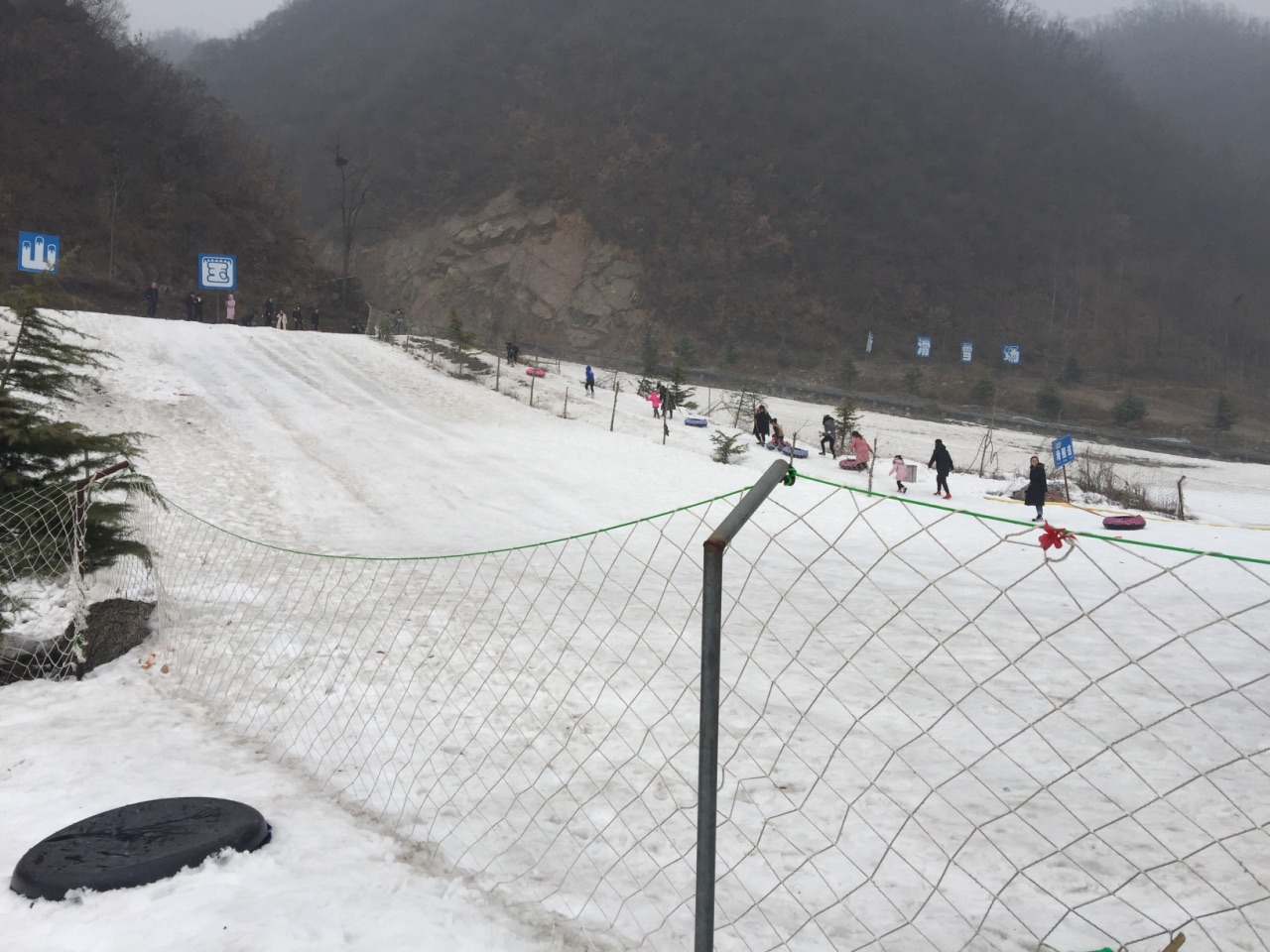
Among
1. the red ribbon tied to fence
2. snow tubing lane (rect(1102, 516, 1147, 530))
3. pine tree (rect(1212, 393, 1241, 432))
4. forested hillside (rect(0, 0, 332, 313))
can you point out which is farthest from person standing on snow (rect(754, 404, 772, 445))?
pine tree (rect(1212, 393, 1241, 432))

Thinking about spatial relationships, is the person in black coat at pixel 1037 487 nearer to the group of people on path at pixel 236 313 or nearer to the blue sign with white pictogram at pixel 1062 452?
the blue sign with white pictogram at pixel 1062 452

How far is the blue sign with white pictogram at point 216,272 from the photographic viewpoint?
34.7m

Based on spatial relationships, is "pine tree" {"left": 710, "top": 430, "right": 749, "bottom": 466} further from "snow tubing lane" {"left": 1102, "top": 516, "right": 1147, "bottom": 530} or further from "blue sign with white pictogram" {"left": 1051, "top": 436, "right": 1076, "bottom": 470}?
"snow tubing lane" {"left": 1102, "top": 516, "right": 1147, "bottom": 530}

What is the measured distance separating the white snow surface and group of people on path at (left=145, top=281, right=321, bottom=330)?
21.8ft

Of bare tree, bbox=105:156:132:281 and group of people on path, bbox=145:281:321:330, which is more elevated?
bare tree, bbox=105:156:132:281

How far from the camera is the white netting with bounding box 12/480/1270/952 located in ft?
12.5

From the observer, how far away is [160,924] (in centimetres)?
340

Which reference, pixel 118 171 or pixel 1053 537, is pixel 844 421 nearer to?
pixel 1053 537

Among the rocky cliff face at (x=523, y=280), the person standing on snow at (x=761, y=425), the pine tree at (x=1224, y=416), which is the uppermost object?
the rocky cliff face at (x=523, y=280)

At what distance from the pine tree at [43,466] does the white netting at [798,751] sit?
1045mm

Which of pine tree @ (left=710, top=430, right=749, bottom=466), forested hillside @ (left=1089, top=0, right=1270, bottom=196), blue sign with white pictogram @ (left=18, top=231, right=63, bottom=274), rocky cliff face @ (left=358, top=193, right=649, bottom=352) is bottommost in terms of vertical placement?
pine tree @ (left=710, top=430, right=749, bottom=466)

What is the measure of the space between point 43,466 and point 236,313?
43.6m

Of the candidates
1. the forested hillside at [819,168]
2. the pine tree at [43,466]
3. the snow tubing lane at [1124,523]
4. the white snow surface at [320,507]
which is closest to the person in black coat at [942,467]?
the white snow surface at [320,507]

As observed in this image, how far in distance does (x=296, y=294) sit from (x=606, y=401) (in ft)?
97.2
